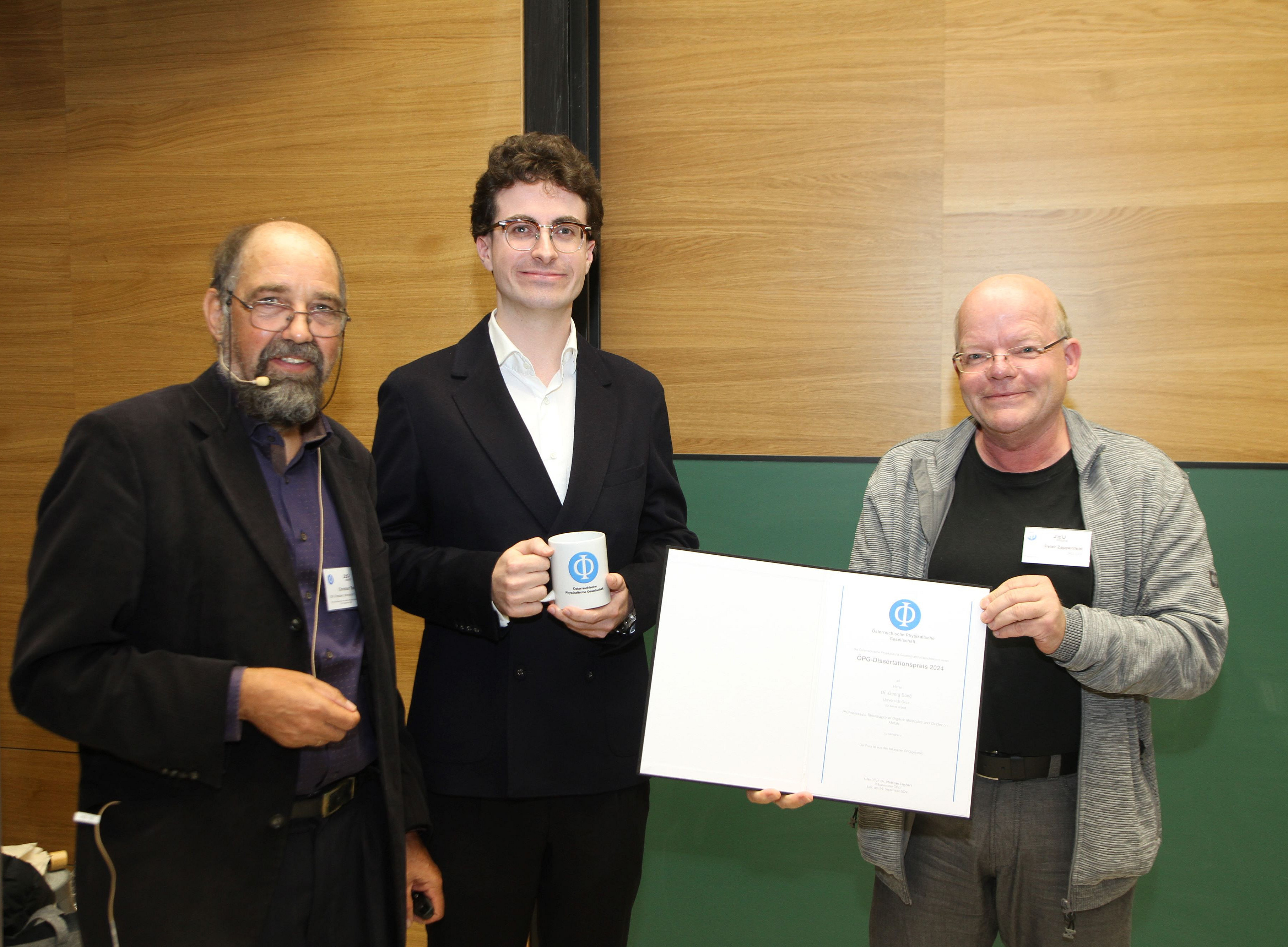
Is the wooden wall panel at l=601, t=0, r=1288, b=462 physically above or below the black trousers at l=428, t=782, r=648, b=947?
above

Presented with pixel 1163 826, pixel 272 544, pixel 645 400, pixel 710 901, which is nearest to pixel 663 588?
pixel 645 400

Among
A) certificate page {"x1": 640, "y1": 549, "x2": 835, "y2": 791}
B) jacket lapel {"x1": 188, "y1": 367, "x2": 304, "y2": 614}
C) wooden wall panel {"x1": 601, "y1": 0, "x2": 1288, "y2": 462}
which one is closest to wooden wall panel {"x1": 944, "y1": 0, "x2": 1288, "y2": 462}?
wooden wall panel {"x1": 601, "y1": 0, "x2": 1288, "y2": 462}

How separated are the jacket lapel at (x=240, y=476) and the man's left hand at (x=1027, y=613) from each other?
120 centimetres

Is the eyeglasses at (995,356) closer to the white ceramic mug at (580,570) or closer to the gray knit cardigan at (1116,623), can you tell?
the gray knit cardigan at (1116,623)

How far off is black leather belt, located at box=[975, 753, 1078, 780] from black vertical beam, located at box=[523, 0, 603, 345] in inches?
74.5

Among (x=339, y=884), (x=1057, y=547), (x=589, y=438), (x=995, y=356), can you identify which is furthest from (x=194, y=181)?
(x=1057, y=547)

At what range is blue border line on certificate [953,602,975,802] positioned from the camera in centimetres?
155

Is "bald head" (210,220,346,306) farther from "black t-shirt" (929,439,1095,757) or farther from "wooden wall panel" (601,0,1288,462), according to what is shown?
"wooden wall panel" (601,0,1288,462)

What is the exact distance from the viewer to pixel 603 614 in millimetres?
1584

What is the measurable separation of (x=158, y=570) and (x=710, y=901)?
92.9 inches

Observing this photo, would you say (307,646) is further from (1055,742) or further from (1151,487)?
(1151,487)

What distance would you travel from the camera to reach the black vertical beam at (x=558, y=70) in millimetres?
2846

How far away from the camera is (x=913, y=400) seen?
9.58ft

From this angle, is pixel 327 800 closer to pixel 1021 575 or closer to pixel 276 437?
pixel 276 437
